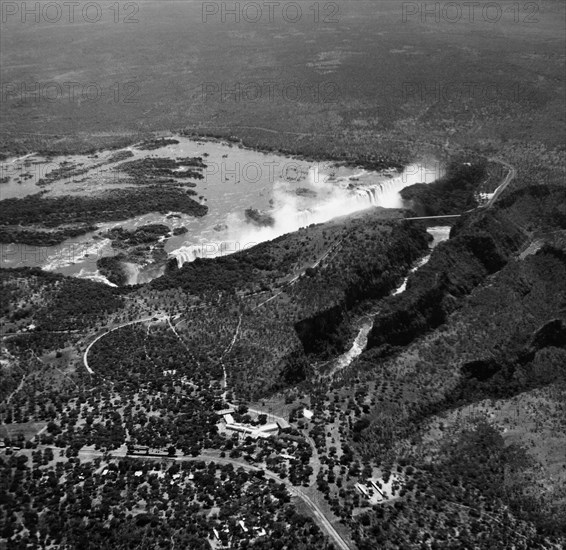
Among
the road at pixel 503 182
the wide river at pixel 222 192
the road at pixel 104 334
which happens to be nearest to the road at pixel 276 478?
the road at pixel 104 334

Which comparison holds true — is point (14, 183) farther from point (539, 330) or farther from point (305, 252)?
point (539, 330)

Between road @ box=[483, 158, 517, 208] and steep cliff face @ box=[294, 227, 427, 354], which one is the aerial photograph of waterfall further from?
Answer: road @ box=[483, 158, 517, 208]

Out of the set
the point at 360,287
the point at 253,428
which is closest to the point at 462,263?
the point at 360,287

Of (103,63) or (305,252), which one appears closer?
(305,252)

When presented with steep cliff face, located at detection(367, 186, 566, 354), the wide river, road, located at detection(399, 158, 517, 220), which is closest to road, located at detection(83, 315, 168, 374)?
the wide river

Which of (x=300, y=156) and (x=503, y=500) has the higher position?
(x=503, y=500)

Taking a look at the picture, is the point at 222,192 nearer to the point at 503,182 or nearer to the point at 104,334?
the point at 503,182

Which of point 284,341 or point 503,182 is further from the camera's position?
point 503,182

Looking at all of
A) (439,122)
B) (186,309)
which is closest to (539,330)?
(186,309)

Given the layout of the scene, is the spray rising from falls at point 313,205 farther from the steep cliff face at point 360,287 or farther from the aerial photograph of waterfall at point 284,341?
the steep cliff face at point 360,287
